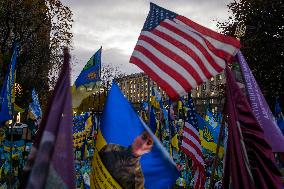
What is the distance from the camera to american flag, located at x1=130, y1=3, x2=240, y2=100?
593 centimetres

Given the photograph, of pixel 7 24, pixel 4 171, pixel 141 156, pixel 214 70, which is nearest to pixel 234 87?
pixel 214 70

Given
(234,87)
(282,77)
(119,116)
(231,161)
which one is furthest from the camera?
(282,77)

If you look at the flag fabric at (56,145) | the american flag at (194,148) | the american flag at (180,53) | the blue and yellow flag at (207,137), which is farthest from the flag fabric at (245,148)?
the blue and yellow flag at (207,137)

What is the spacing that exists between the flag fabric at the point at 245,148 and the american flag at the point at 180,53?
0.59m

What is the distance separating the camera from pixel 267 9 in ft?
89.4

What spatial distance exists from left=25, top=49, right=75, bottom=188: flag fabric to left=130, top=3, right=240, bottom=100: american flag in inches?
81.7

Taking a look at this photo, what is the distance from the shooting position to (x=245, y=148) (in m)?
5.11

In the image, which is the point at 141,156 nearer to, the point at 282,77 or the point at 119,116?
the point at 119,116

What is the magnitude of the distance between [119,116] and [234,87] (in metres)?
1.33

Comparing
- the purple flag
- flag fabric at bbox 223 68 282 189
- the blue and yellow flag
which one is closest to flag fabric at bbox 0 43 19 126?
the blue and yellow flag

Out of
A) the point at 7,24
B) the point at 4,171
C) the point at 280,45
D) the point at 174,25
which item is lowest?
the point at 4,171

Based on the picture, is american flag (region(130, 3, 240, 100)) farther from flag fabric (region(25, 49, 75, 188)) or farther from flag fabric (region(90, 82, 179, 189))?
flag fabric (region(25, 49, 75, 188))

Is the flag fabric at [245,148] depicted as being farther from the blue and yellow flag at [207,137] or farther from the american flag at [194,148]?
the blue and yellow flag at [207,137]

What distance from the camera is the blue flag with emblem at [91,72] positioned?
1156 cm
